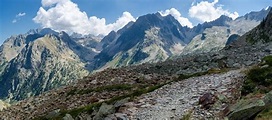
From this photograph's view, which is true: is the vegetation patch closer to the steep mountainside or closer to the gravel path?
the steep mountainside

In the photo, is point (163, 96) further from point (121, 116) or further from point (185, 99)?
point (121, 116)

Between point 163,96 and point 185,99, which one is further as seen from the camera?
point 163,96

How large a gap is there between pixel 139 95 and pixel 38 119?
1240cm

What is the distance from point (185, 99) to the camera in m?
25.0

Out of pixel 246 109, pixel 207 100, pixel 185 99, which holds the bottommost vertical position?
pixel 246 109

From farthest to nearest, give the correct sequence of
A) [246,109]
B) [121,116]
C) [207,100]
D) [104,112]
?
[104,112] → [121,116] → [207,100] → [246,109]

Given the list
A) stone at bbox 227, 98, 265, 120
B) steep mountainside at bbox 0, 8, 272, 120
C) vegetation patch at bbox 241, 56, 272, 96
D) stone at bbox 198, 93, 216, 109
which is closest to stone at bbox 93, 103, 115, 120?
steep mountainside at bbox 0, 8, 272, 120

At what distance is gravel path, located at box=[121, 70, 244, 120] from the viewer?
73.2 feet

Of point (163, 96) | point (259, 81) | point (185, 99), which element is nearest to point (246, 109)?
point (185, 99)

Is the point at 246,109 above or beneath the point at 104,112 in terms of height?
beneath

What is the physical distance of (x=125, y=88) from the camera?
39.3 m

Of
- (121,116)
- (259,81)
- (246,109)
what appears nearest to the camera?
(246,109)

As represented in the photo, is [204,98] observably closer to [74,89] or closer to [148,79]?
[148,79]

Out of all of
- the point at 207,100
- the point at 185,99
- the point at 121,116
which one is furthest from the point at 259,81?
the point at 121,116
